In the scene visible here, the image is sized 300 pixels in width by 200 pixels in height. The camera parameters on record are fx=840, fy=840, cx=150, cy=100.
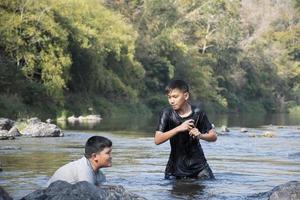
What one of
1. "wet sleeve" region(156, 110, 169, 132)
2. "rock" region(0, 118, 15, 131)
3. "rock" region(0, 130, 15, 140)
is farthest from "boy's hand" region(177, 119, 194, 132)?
"rock" region(0, 118, 15, 131)

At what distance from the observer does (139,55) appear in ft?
208

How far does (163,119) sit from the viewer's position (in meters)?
11.0

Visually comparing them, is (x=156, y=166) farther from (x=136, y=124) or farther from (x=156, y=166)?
(x=136, y=124)

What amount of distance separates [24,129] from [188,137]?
1459 cm

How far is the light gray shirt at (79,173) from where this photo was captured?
8516 millimetres

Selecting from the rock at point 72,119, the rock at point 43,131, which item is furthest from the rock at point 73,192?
the rock at point 72,119

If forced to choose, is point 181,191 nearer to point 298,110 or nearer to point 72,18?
point 72,18

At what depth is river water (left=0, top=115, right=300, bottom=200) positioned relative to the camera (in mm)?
11227

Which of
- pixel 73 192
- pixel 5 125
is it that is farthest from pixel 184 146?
pixel 5 125

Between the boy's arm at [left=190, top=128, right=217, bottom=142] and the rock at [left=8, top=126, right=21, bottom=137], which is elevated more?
the boy's arm at [left=190, top=128, right=217, bottom=142]

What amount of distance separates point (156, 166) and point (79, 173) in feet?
22.0

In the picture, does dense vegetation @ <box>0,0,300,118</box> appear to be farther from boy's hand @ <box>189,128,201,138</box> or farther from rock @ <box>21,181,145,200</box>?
rock @ <box>21,181,145,200</box>

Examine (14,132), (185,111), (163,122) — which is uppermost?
(185,111)

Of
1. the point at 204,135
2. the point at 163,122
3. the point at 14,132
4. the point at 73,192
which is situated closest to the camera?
the point at 73,192
